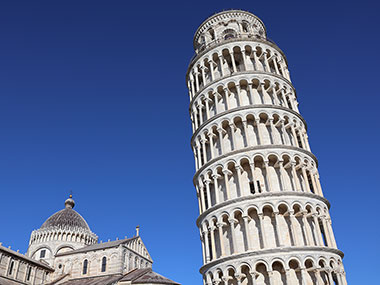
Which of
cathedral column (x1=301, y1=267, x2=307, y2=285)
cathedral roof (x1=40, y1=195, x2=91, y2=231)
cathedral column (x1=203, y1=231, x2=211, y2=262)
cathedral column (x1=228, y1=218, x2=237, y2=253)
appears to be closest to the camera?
cathedral column (x1=301, y1=267, x2=307, y2=285)

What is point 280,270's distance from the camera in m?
19.3

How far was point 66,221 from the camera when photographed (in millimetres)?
59375

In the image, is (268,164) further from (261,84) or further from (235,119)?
(261,84)

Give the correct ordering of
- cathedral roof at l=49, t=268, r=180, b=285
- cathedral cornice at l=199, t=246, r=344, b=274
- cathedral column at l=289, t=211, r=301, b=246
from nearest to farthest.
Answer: cathedral cornice at l=199, t=246, r=344, b=274, cathedral column at l=289, t=211, r=301, b=246, cathedral roof at l=49, t=268, r=180, b=285

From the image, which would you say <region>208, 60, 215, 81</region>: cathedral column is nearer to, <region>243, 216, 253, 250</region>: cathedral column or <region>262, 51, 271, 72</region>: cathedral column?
<region>262, 51, 271, 72</region>: cathedral column

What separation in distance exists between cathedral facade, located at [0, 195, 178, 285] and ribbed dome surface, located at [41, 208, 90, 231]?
3.46ft

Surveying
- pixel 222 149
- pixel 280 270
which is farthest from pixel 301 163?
pixel 280 270

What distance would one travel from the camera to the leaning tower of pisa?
19.6 meters

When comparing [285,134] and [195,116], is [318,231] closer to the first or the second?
[285,134]

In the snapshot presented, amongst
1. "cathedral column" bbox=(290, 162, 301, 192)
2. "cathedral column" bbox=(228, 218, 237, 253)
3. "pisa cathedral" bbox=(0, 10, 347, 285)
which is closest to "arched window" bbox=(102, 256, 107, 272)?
"pisa cathedral" bbox=(0, 10, 347, 285)

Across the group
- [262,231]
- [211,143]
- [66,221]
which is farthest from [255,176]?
[66,221]

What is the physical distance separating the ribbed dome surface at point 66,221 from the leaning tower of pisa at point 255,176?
1603 inches

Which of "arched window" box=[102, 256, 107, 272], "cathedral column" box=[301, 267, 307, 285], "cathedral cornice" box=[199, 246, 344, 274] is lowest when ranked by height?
"cathedral column" box=[301, 267, 307, 285]

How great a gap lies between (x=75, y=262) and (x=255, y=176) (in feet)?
121
